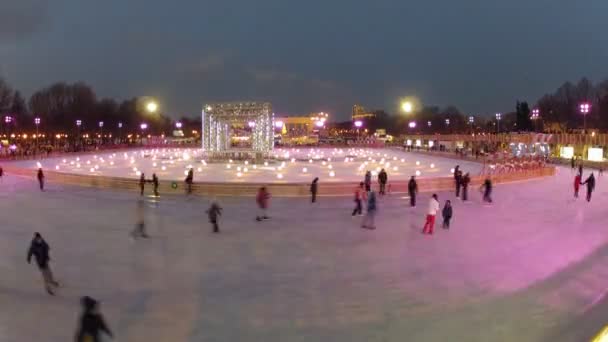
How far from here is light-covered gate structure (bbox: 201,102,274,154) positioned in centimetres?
4319

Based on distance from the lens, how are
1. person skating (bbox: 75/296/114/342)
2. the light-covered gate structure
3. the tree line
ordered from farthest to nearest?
the tree line < the light-covered gate structure < person skating (bbox: 75/296/114/342)

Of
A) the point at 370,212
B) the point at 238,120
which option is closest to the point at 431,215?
the point at 370,212

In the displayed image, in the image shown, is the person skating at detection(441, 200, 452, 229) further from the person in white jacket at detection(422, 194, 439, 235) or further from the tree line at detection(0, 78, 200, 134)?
the tree line at detection(0, 78, 200, 134)

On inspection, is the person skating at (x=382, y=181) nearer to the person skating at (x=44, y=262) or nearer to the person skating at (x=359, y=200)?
the person skating at (x=359, y=200)

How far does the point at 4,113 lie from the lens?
66.9 metres

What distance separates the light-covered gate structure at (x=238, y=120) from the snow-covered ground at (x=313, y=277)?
26385mm

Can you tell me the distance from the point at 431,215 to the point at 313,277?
16.5 ft

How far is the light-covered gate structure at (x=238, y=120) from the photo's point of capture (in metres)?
43.2

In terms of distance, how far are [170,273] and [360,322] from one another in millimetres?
4259

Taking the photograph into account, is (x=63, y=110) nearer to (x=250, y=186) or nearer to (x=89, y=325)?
(x=250, y=186)

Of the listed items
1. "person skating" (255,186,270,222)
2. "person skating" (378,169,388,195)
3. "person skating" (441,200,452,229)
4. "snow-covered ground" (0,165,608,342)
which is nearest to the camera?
"snow-covered ground" (0,165,608,342)

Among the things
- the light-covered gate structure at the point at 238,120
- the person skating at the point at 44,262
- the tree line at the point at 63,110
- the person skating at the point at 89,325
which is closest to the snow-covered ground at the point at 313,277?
the person skating at the point at 44,262

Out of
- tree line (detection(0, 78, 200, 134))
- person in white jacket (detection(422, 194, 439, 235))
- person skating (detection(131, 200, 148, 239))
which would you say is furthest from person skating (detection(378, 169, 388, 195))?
tree line (detection(0, 78, 200, 134))

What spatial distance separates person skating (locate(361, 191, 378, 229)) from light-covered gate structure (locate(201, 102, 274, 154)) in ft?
95.8
